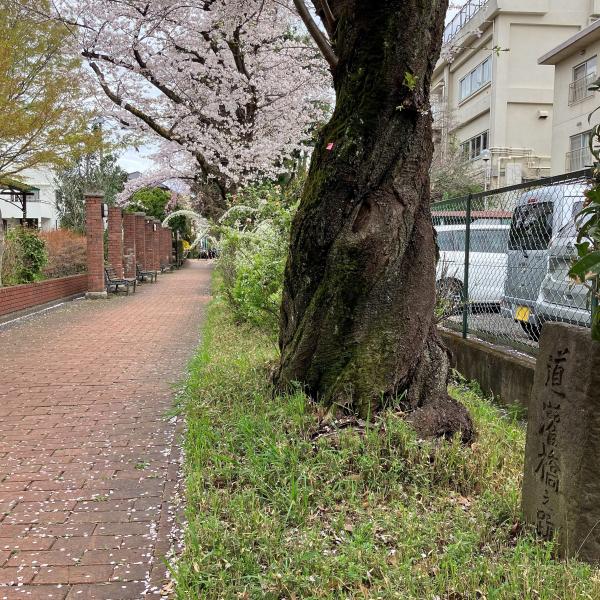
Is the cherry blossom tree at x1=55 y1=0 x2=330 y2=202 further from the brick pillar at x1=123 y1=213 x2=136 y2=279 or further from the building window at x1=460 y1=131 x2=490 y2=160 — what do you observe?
the building window at x1=460 y1=131 x2=490 y2=160

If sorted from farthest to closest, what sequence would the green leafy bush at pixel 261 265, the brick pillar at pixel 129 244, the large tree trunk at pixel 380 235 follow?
the brick pillar at pixel 129 244
the green leafy bush at pixel 261 265
the large tree trunk at pixel 380 235

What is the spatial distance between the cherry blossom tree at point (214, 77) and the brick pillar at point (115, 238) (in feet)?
9.18

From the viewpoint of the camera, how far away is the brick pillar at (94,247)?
16.8 m

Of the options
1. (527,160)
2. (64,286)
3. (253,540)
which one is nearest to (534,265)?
(253,540)

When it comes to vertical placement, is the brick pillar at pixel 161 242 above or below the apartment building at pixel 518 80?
below

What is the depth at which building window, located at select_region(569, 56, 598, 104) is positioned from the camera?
19984 millimetres

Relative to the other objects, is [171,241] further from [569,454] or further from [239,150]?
[569,454]

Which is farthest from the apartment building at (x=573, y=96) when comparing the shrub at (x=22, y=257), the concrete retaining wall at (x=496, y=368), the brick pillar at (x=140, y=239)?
the brick pillar at (x=140, y=239)

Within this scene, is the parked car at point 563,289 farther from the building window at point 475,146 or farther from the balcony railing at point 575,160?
the building window at point 475,146

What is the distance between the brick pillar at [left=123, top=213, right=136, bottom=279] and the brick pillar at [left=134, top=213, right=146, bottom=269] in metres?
1.25

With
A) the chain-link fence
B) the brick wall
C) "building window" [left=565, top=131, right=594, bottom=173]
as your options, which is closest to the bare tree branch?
the chain-link fence

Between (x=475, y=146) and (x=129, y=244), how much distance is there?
17.1 meters

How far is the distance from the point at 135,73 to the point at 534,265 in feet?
49.5

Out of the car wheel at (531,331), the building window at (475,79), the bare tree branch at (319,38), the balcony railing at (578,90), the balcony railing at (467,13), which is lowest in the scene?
the car wheel at (531,331)
